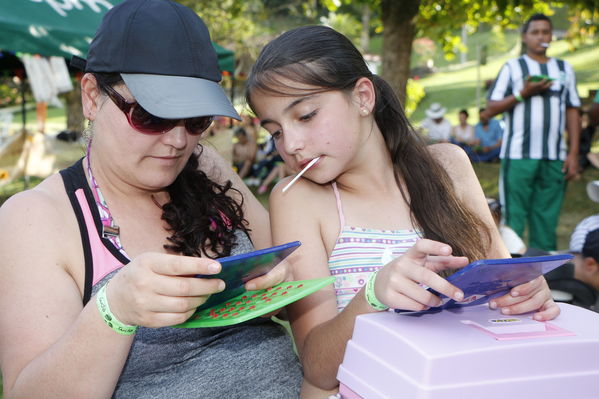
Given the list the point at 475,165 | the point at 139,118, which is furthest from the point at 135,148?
the point at 475,165

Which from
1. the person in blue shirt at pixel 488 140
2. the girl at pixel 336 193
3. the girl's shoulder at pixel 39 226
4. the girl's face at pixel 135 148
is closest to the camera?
the girl's shoulder at pixel 39 226

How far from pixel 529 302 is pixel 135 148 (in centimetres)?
100

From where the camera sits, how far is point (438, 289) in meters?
1.21

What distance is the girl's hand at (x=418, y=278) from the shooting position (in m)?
1.23

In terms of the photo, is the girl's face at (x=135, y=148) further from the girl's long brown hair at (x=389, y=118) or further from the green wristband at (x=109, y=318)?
the green wristband at (x=109, y=318)

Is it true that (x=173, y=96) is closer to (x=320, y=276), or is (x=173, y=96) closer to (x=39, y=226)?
(x=39, y=226)

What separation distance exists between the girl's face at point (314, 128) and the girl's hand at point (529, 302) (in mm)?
600

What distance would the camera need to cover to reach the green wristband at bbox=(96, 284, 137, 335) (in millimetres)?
1229

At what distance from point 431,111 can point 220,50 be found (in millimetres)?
7335

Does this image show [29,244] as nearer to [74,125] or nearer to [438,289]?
[438,289]

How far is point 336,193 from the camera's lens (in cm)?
190

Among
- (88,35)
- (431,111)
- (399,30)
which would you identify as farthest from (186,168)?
(431,111)

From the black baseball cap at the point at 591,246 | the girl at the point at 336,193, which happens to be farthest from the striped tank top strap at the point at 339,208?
the black baseball cap at the point at 591,246

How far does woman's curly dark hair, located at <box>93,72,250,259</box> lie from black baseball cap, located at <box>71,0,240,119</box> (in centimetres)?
12
